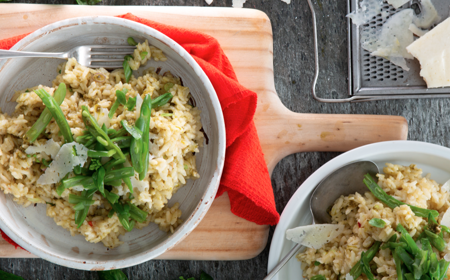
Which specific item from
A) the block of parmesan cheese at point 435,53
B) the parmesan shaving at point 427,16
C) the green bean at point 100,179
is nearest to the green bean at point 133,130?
the green bean at point 100,179

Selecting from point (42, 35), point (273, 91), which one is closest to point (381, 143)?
point (273, 91)

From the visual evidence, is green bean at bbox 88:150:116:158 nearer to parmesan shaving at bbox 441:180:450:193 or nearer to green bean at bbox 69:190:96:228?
green bean at bbox 69:190:96:228

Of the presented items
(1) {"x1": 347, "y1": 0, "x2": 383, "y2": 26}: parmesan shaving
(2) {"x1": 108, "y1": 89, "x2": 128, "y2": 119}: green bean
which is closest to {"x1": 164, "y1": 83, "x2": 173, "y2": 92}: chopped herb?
(2) {"x1": 108, "y1": 89, "x2": 128, "y2": 119}: green bean

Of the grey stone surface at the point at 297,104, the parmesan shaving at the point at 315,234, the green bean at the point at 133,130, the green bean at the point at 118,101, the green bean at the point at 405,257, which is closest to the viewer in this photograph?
the green bean at the point at 133,130

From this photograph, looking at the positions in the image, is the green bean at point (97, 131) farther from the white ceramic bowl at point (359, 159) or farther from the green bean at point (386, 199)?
the green bean at point (386, 199)

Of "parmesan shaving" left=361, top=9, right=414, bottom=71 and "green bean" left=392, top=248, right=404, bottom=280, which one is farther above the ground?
"parmesan shaving" left=361, top=9, right=414, bottom=71

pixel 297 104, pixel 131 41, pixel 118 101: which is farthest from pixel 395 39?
pixel 118 101
